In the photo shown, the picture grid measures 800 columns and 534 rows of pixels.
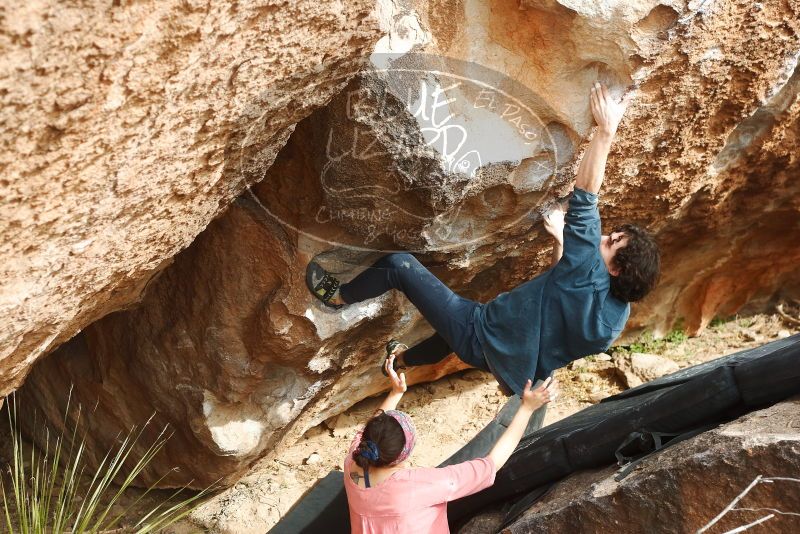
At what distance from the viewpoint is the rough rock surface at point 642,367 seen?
15.5 ft

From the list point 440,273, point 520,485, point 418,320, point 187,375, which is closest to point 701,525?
point 520,485

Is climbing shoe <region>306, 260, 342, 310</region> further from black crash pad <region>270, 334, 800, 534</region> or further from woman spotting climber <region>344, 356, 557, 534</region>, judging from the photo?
black crash pad <region>270, 334, 800, 534</region>

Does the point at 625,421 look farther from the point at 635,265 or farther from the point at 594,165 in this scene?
the point at 594,165

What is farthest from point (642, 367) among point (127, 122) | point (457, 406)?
point (127, 122)

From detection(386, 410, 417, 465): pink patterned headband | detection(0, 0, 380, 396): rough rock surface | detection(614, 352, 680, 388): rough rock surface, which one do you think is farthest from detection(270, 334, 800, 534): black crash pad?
detection(0, 0, 380, 396): rough rock surface

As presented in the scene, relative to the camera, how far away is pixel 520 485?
115 inches

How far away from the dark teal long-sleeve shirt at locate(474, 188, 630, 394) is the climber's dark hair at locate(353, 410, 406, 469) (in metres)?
0.50

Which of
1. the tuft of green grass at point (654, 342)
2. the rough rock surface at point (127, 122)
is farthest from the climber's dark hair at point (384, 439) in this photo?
the tuft of green grass at point (654, 342)

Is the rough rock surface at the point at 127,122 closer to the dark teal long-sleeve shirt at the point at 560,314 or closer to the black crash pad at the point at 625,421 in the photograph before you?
the dark teal long-sleeve shirt at the point at 560,314

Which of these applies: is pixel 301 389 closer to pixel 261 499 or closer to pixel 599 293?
pixel 261 499

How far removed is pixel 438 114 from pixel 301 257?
32.5 inches

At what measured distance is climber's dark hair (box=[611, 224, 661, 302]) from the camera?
8.80ft

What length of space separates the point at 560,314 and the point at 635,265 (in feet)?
1.00

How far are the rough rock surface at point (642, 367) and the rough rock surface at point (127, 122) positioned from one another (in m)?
2.97
